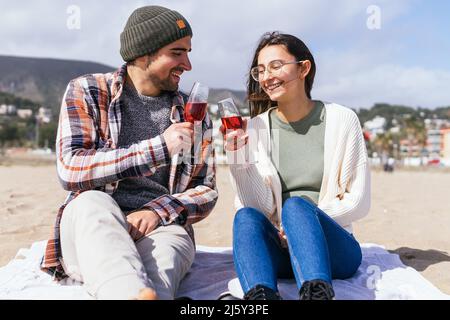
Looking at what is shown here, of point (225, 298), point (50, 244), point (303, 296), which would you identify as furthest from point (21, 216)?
point (303, 296)

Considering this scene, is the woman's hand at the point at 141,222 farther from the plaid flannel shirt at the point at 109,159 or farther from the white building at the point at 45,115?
the white building at the point at 45,115

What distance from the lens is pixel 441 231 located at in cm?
614

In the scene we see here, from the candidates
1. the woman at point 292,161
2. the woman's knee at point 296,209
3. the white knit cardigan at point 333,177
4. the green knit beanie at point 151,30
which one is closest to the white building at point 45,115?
the green knit beanie at point 151,30

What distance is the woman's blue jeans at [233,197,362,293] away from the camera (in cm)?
274

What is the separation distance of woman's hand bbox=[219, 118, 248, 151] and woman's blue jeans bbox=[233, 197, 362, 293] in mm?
395

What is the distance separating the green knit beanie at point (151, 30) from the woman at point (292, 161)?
0.62 metres

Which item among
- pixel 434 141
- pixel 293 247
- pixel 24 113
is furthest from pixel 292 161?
pixel 434 141

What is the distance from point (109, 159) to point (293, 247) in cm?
116

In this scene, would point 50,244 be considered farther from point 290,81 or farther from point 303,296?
point 290,81

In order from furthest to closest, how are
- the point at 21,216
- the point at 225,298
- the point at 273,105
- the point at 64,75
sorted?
the point at 64,75, the point at 21,216, the point at 273,105, the point at 225,298

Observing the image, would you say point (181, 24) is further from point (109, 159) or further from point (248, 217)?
point (248, 217)

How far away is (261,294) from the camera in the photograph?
263cm

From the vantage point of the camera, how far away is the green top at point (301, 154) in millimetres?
3543
